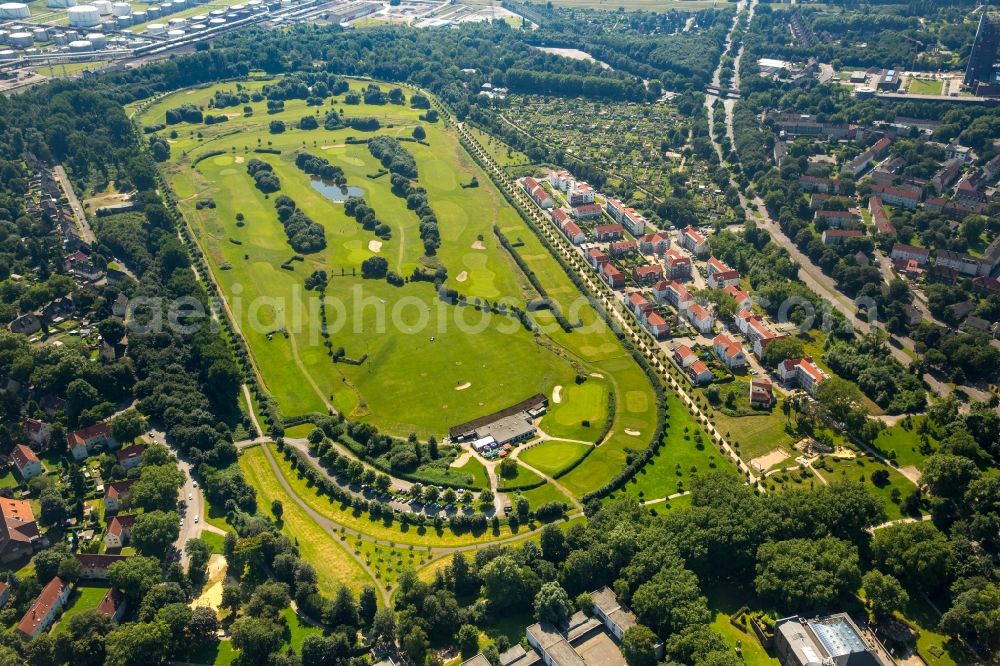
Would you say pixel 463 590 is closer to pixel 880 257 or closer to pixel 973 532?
pixel 973 532

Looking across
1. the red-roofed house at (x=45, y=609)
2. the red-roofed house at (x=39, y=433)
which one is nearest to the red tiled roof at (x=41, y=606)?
the red-roofed house at (x=45, y=609)

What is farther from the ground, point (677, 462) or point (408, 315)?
point (677, 462)

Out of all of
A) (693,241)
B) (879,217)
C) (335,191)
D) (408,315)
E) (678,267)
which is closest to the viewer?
(408,315)

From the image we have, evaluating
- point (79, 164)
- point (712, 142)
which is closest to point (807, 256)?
point (712, 142)

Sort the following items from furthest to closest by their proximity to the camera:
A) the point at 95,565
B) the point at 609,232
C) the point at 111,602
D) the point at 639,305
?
the point at 609,232 < the point at 639,305 < the point at 95,565 < the point at 111,602

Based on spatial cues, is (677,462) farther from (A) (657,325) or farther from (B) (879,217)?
(B) (879,217)

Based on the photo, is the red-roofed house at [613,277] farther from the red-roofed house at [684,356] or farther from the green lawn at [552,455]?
the green lawn at [552,455]

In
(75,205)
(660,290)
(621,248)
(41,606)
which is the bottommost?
(75,205)

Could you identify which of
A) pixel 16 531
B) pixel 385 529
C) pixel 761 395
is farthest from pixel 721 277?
pixel 16 531
